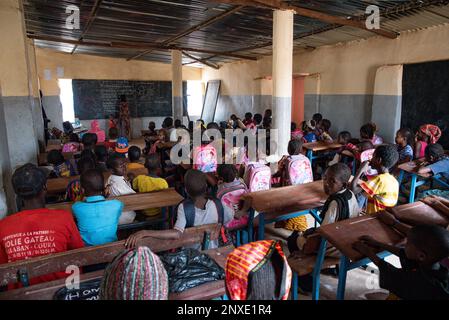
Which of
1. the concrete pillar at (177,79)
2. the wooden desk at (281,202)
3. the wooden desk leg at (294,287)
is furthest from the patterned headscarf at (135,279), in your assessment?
the concrete pillar at (177,79)

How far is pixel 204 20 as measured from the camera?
634cm

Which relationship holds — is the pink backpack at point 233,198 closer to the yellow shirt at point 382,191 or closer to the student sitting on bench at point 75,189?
the yellow shirt at point 382,191

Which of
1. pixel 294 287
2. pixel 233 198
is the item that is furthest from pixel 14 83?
pixel 294 287

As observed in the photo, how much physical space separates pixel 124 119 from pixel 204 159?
8.08m

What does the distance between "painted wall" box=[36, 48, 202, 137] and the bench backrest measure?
31.6ft

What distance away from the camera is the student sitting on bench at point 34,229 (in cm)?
182

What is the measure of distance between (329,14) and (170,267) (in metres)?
5.21

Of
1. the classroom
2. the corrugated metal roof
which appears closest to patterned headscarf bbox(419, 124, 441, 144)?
the classroom

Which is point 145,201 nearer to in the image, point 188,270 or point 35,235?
point 35,235

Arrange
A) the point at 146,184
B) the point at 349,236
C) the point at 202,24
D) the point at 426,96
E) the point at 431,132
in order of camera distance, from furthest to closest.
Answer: the point at 202,24 → the point at 426,96 → the point at 431,132 → the point at 146,184 → the point at 349,236

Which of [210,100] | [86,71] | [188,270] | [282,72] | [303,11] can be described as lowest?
[188,270]

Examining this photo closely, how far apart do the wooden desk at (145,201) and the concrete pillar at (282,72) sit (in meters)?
2.87

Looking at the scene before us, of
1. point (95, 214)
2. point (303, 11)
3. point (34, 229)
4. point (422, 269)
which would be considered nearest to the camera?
point (422, 269)

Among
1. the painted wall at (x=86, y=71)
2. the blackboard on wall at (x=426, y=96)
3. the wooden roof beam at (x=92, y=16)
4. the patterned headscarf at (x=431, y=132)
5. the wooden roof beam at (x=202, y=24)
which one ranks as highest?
the wooden roof beam at (x=92, y=16)
